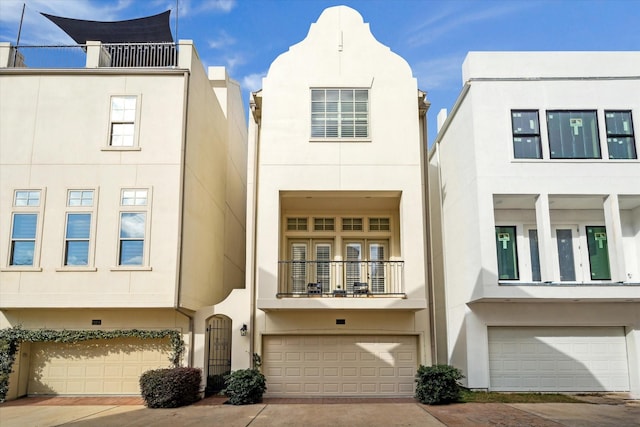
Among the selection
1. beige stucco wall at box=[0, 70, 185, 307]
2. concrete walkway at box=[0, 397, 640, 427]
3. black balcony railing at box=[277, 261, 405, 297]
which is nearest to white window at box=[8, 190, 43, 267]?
beige stucco wall at box=[0, 70, 185, 307]

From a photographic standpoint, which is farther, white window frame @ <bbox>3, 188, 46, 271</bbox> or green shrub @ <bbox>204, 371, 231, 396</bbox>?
Result: green shrub @ <bbox>204, 371, 231, 396</bbox>

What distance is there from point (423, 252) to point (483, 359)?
327cm

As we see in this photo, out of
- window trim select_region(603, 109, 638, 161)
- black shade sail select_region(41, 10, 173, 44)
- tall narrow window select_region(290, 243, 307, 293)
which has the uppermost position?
black shade sail select_region(41, 10, 173, 44)

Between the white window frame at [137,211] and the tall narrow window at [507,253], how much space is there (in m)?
9.24

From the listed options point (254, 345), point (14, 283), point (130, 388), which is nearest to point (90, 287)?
point (14, 283)

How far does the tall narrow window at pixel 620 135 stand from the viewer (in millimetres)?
14711

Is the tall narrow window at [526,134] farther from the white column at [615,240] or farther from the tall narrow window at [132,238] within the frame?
the tall narrow window at [132,238]

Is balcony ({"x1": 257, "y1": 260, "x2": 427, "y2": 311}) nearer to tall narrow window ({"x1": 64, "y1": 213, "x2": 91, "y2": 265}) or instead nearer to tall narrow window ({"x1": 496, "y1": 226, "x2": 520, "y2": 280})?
tall narrow window ({"x1": 496, "y1": 226, "x2": 520, "y2": 280})

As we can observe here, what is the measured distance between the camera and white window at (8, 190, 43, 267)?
44.7 feet

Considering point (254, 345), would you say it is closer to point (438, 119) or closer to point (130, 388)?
point (130, 388)

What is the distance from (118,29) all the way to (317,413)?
43.3 feet

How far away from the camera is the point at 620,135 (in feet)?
48.5

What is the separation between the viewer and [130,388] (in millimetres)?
14375

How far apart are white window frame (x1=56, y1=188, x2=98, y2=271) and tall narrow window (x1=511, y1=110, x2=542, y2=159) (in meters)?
11.3
